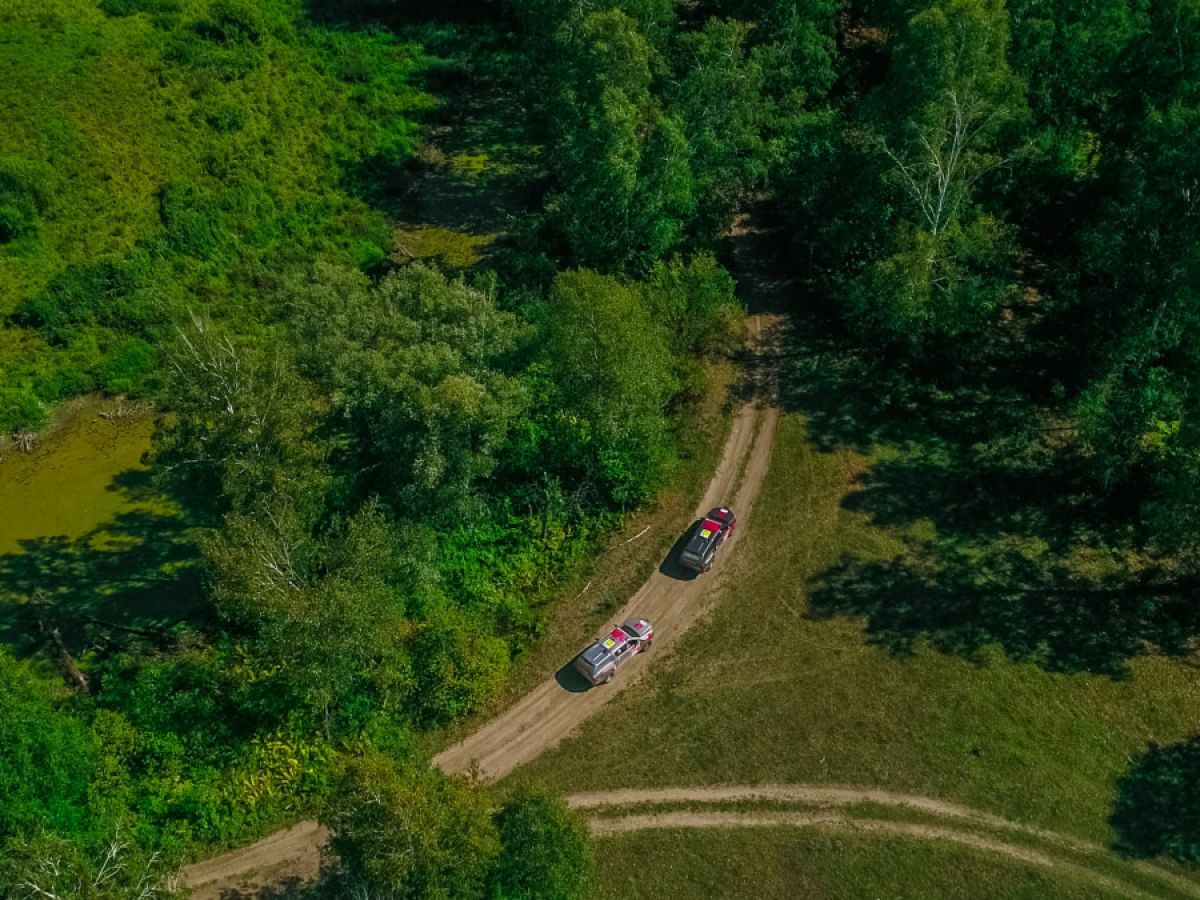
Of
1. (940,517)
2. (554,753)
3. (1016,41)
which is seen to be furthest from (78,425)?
(1016,41)

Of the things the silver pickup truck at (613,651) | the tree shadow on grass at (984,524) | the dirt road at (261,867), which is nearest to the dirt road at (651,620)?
the silver pickup truck at (613,651)

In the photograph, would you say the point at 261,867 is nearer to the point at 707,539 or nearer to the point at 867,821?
the point at 707,539

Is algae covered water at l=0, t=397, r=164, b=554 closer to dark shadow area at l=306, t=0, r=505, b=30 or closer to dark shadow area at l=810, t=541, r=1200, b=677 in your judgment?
dark shadow area at l=810, t=541, r=1200, b=677

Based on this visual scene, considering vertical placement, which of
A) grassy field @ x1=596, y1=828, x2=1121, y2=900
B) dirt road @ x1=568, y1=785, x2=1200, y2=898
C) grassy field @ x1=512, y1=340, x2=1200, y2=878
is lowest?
grassy field @ x1=596, y1=828, x2=1121, y2=900

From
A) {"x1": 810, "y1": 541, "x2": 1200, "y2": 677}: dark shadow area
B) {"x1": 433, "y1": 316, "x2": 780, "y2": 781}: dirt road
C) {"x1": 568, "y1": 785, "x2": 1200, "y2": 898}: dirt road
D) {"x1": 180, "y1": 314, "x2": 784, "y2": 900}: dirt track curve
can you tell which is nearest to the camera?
{"x1": 568, "y1": 785, "x2": 1200, "y2": 898}: dirt road

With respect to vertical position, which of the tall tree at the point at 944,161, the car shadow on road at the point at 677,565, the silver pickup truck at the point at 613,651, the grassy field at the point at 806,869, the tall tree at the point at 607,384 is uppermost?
the tall tree at the point at 944,161

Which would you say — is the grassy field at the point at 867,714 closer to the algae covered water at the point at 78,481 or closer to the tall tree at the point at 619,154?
the tall tree at the point at 619,154

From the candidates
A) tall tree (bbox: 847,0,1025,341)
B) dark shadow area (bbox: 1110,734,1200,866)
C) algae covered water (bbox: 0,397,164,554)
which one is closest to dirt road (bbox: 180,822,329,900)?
algae covered water (bbox: 0,397,164,554)

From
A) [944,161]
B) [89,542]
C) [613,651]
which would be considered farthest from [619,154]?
[89,542]
